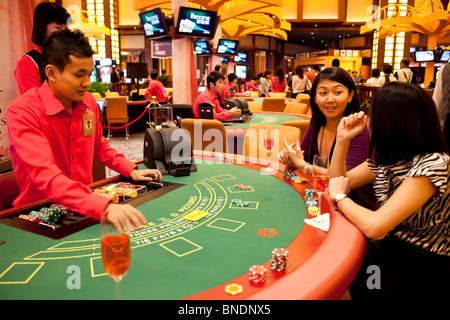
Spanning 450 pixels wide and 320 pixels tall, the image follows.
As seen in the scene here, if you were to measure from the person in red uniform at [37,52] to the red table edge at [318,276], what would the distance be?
6.49 feet

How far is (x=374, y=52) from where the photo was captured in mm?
15984

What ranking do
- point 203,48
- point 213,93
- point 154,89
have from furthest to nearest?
point 203,48 → point 154,89 → point 213,93

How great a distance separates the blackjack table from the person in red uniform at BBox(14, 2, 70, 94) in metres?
1.05

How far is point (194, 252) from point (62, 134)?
1.04m

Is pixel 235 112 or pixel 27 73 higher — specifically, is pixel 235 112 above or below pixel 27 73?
below

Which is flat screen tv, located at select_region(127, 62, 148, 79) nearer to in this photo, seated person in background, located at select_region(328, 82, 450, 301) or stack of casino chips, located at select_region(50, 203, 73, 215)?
stack of casino chips, located at select_region(50, 203, 73, 215)

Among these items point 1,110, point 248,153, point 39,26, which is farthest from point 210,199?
point 1,110

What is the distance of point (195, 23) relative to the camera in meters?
6.15

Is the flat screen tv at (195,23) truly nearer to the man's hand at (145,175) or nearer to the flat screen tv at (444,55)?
the man's hand at (145,175)

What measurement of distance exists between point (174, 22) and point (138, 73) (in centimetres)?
526

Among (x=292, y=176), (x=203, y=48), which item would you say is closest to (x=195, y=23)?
(x=203, y=48)

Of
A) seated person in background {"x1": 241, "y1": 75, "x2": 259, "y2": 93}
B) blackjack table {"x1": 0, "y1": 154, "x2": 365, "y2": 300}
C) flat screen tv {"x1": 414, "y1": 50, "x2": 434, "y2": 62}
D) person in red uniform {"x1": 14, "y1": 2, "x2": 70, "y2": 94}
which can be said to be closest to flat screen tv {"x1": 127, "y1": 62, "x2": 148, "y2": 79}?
seated person in background {"x1": 241, "y1": 75, "x2": 259, "y2": 93}

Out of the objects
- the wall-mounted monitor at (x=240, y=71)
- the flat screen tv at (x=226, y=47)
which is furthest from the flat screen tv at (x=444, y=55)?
the flat screen tv at (x=226, y=47)

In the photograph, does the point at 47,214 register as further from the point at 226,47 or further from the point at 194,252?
the point at 226,47
